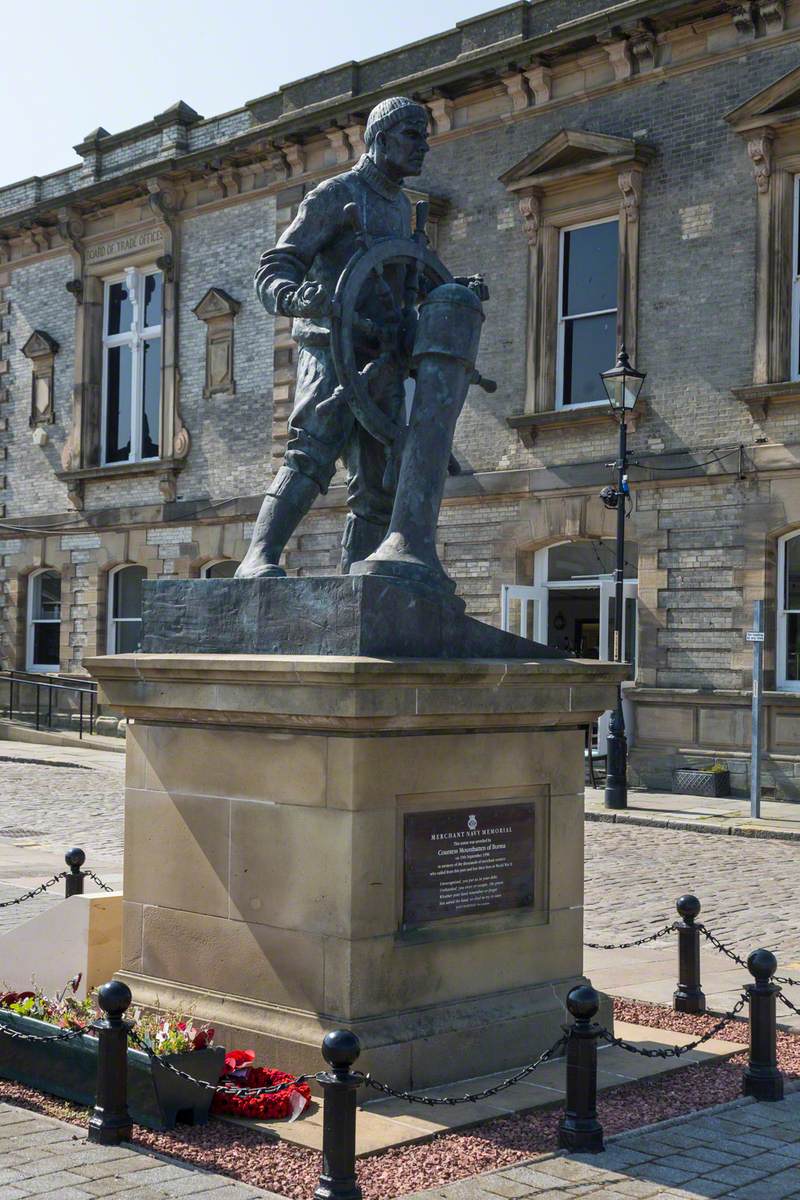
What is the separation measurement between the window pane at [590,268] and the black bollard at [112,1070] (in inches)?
740

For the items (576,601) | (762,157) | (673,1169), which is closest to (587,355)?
(576,601)

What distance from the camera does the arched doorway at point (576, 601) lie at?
22.9 metres

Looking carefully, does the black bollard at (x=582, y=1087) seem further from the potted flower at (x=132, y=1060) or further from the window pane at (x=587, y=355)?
the window pane at (x=587, y=355)

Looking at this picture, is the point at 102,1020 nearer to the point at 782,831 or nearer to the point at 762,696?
the point at 782,831

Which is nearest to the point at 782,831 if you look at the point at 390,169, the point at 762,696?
the point at 762,696

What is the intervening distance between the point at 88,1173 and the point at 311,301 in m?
4.06

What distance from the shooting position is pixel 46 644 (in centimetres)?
3250

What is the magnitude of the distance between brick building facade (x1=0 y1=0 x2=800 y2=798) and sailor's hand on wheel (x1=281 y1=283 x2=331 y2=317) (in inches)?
565

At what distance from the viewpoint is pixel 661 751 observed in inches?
865

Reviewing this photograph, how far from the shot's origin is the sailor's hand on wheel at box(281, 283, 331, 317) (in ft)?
24.0

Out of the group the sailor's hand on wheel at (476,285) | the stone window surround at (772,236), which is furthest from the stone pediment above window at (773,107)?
the sailor's hand on wheel at (476,285)

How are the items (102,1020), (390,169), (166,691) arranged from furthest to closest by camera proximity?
(390,169) → (166,691) → (102,1020)

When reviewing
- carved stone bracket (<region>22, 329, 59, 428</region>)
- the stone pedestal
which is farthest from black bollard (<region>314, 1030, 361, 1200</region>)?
carved stone bracket (<region>22, 329, 59, 428</region>)

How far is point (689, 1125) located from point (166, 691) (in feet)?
9.85
